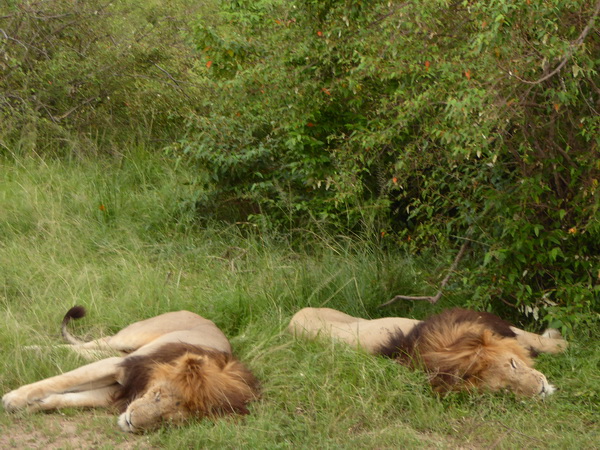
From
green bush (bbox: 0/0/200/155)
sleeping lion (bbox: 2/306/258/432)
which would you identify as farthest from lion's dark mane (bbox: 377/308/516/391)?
green bush (bbox: 0/0/200/155)

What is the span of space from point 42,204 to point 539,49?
445 centimetres

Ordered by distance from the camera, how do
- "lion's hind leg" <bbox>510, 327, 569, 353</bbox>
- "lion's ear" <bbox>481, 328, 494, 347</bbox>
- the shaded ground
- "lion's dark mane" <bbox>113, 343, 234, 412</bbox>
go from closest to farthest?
the shaded ground
"lion's dark mane" <bbox>113, 343, 234, 412</bbox>
"lion's ear" <bbox>481, 328, 494, 347</bbox>
"lion's hind leg" <bbox>510, 327, 569, 353</bbox>

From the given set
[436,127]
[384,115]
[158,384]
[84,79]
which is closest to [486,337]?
[436,127]

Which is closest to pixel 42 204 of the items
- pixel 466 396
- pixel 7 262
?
pixel 7 262

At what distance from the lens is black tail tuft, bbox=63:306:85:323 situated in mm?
4777

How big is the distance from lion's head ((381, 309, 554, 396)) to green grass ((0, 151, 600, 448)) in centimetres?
8

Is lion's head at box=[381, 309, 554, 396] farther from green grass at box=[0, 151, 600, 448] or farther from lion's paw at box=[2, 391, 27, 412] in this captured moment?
lion's paw at box=[2, 391, 27, 412]

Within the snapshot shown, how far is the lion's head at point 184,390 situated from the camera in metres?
3.63

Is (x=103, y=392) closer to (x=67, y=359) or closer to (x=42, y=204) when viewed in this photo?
(x=67, y=359)

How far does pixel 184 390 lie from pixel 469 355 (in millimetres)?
1410

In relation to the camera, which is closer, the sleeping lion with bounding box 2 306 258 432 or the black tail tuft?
the sleeping lion with bounding box 2 306 258 432

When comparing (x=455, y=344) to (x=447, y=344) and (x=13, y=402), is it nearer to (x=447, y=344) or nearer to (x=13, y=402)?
(x=447, y=344)

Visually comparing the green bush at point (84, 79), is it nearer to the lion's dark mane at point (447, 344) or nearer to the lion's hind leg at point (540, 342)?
the lion's dark mane at point (447, 344)

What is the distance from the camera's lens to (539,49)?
4.02 meters
